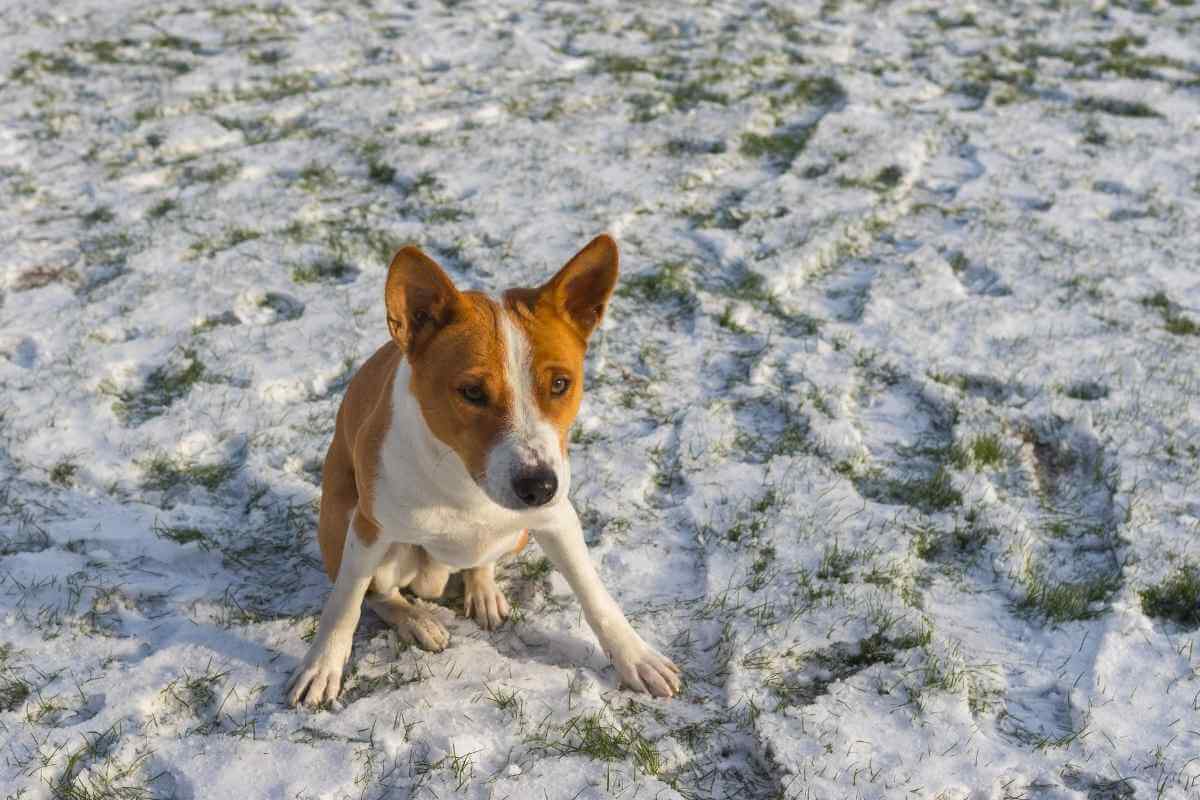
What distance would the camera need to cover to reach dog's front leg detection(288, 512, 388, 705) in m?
3.24

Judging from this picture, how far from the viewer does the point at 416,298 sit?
3.04 metres

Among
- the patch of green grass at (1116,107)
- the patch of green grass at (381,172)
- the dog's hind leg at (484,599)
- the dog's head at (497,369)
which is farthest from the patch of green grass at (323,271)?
the patch of green grass at (1116,107)

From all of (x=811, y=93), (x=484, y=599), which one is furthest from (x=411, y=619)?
(x=811, y=93)

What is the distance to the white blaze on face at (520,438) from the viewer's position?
2.81m

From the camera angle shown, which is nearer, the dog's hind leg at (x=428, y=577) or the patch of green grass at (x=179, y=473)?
the dog's hind leg at (x=428, y=577)

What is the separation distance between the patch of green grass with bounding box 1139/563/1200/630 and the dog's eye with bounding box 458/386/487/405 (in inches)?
105

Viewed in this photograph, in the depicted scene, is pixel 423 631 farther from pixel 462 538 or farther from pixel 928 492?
pixel 928 492

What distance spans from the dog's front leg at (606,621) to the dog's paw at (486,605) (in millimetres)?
391

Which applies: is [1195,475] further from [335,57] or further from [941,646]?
[335,57]

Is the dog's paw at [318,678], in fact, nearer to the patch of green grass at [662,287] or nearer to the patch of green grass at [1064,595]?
the patch of green grass at [1064,595]

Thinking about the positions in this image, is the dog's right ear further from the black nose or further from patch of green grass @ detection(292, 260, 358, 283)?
patch of green grass @ detection(292, 260, 358, 283)

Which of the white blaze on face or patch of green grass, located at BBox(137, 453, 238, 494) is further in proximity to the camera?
patch of green grass, located at BBox(137, 453, 238, 494)

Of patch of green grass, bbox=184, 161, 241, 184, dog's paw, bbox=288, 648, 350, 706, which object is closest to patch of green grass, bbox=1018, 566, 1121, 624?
dog's paw, bbox=288, 648, 350, 706

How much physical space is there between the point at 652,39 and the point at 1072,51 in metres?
4.27
